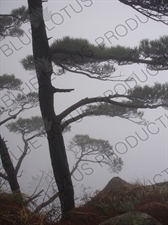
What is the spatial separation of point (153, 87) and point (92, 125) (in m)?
0.85

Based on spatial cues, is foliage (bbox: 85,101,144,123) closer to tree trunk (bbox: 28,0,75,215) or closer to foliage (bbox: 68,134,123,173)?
foliage (bbox: 68,134,123,173)

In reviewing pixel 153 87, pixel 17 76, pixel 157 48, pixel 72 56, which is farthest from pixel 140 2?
pixel 17 76

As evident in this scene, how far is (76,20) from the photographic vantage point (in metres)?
2.52

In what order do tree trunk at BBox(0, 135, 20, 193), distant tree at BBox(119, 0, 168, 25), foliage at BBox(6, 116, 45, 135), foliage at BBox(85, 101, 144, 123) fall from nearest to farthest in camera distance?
1. distant tree at BBox(119, 0, 168, 25)
2. tree trunk at BBox(0, 135, 20, 193)
3. foliage at BBox(85, 101, 144, 123)
4. foliage at BBox(6, 116, 45, 135)

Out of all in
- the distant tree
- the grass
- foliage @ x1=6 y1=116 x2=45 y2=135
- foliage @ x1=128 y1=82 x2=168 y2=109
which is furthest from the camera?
foliage @ x1=6 y1=116 x2=45 y2=135

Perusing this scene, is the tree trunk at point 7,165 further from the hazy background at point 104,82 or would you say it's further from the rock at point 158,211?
the rock at point 158,211

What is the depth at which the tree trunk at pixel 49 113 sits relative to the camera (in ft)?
6.06

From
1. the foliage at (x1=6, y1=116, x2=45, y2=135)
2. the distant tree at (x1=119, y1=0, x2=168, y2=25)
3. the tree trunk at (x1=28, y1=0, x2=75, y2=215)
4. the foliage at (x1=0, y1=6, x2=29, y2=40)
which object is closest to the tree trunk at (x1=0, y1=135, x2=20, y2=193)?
the tree trunk at (x1=28, y1=0, x2=75, y2=215)

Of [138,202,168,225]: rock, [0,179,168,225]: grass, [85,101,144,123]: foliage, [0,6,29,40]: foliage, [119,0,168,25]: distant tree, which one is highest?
[0,6,29,40]: foliage

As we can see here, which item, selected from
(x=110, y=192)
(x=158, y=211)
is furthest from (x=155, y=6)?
(x=110, y=192)

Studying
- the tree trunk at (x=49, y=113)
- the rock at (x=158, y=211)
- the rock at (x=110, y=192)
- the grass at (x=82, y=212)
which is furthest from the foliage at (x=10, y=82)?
the rock at (x=158, y=211)

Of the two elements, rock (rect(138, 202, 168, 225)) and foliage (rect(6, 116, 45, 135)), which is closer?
rock (rect(138, 202, 168, 225))

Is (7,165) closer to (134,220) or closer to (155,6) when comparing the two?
(134,220)

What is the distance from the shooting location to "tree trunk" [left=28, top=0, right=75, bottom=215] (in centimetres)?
185
